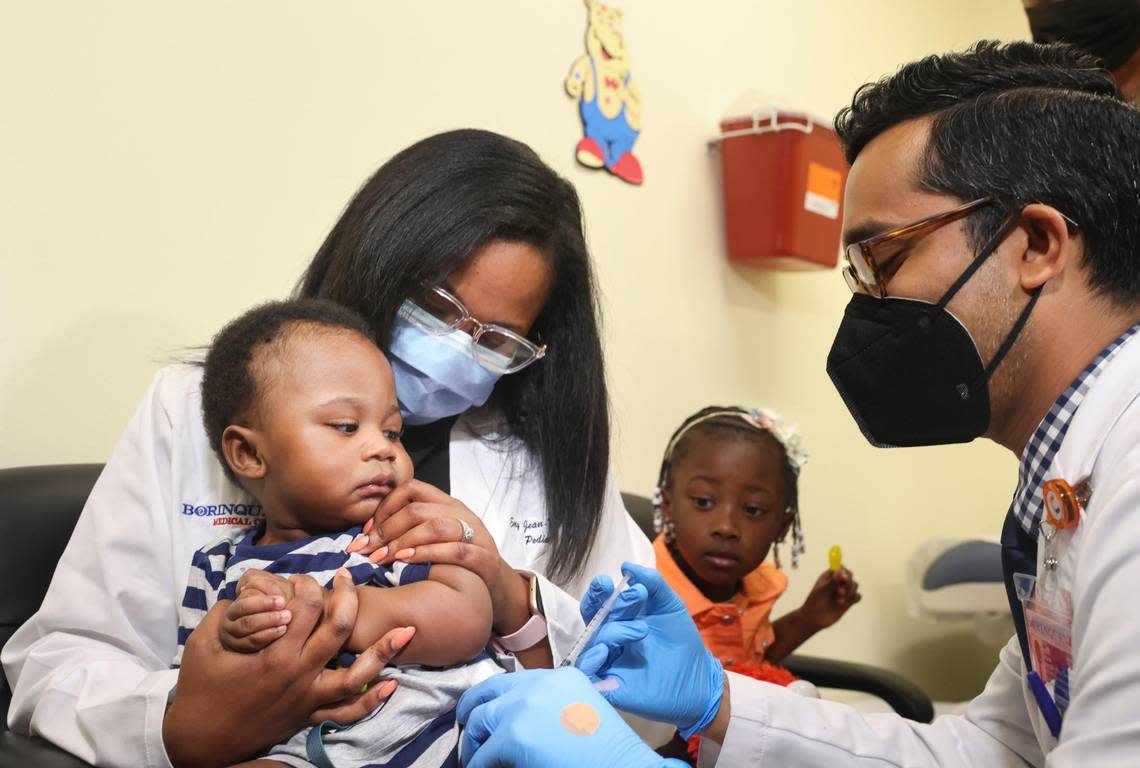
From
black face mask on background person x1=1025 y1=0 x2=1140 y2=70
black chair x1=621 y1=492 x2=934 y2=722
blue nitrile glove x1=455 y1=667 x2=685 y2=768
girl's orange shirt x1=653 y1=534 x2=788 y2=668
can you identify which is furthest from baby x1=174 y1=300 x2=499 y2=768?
black face mask on background person x1=1025 y1=0 x2=1140 y2=70

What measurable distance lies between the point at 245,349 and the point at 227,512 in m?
0.26

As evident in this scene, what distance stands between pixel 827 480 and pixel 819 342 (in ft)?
1.72

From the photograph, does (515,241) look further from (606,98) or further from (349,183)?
(606,98)

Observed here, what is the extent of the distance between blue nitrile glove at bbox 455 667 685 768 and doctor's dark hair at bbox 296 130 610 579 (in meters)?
0.52

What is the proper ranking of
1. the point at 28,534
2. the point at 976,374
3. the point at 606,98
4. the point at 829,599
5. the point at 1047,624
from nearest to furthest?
the point at 1047,624 → the point at 976,374 → the point at 28,534 → the point at 829,599 → the point at 606,98

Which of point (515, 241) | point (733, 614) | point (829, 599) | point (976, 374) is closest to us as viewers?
point (976, 374)

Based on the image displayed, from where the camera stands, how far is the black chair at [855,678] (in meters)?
2.23

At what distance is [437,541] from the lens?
1.35m

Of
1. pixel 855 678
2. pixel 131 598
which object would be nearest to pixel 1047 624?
pixel 855 678

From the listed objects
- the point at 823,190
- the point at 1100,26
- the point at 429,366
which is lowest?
the point at 429,366

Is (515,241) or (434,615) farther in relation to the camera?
(515,241)

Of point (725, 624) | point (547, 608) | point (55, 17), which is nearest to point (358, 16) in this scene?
point (55, 17)

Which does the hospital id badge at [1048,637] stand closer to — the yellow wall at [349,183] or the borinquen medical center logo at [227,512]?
the borinquen medical center logo at [227,512]

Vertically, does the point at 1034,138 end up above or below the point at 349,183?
above
